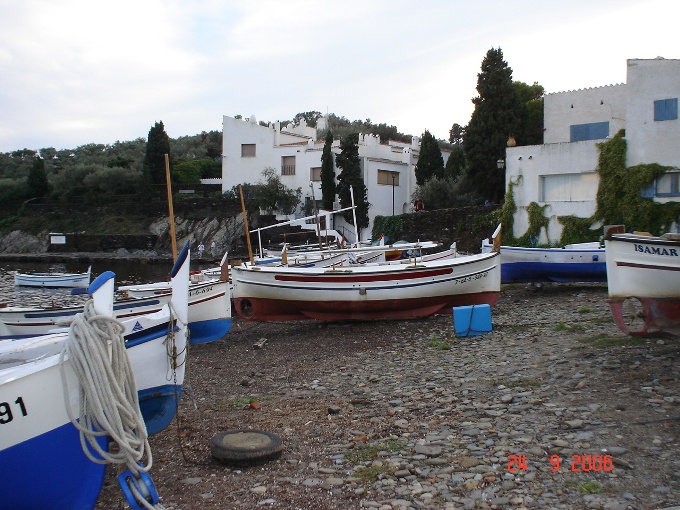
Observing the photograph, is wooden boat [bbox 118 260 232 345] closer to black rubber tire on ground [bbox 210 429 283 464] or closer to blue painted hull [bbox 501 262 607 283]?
black rubber tire on ground [bbox 210 429 283 464]

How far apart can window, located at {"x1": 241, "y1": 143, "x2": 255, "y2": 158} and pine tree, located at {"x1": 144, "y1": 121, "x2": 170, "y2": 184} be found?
9.52 metres

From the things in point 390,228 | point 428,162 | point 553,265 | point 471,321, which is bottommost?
point 471,321

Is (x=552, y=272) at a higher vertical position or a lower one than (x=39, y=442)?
higher

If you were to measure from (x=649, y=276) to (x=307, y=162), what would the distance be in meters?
41.3

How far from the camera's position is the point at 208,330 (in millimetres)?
14227

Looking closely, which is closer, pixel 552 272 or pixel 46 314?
pixel 46 314

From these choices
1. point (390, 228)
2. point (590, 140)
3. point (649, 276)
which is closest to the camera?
point (649, 276)

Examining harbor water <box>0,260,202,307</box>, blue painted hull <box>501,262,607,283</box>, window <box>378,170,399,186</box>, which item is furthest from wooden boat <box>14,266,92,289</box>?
blue painted hull <box>501,262,607,283</box>

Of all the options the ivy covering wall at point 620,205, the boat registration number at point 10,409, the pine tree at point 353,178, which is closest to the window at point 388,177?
the pine tree at point 353,178

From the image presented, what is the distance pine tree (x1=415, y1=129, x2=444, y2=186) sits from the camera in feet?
149

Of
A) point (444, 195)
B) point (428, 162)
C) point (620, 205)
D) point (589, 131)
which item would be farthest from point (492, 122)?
point (428, 162)

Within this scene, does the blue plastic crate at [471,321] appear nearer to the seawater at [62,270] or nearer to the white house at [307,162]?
the seawater at [62,270]

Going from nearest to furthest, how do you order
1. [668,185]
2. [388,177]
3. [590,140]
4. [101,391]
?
1. [101,391]
2. [668,185]
3. [590,140]
4. [388,177]
